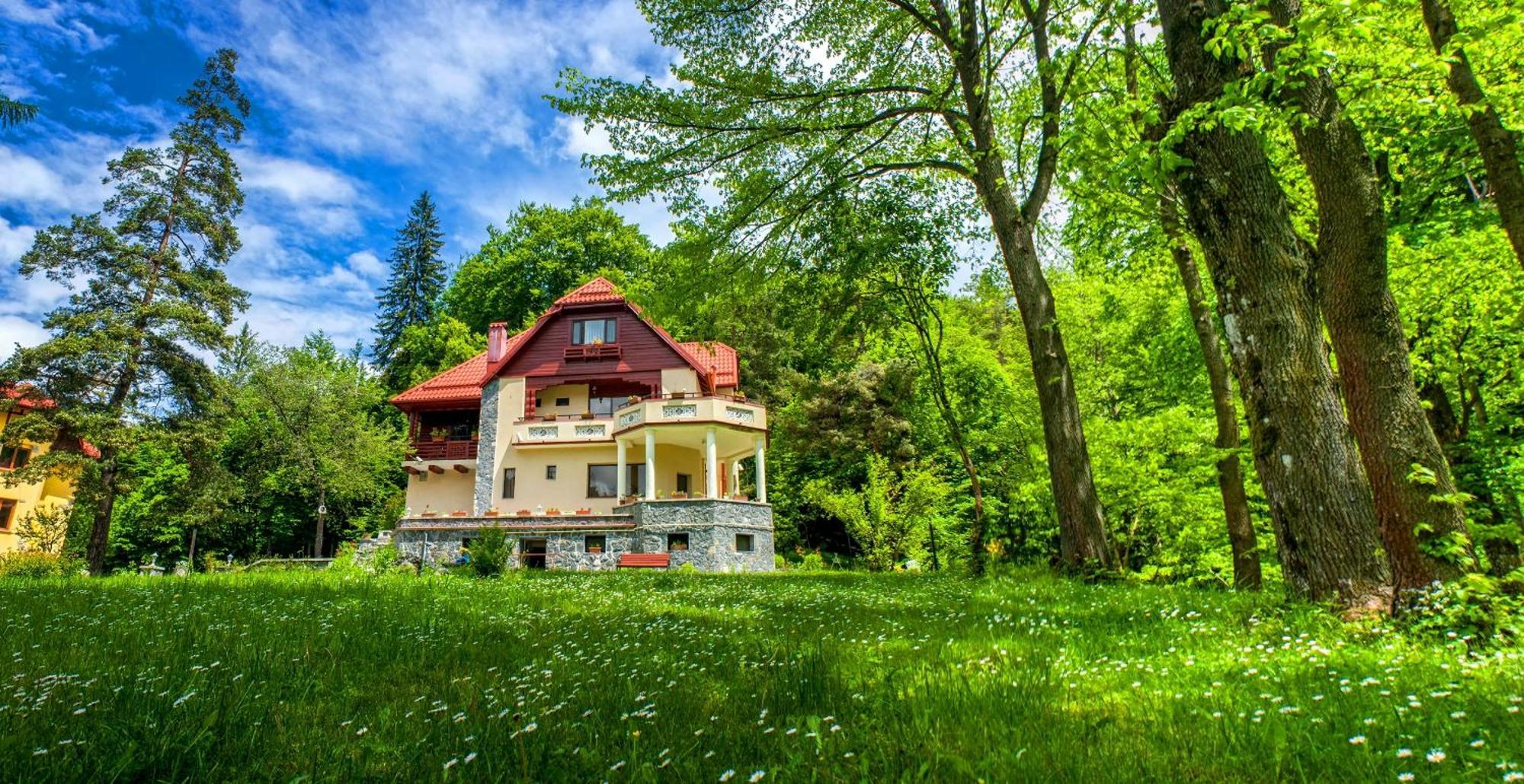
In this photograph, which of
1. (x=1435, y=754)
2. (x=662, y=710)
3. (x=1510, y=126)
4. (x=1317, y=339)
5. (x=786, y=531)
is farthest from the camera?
(x=786, y=531)

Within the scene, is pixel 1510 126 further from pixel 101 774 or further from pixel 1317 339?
pixel 101 774

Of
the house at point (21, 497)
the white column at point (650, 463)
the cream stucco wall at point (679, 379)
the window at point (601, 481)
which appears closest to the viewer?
the white column at point (650, 463)

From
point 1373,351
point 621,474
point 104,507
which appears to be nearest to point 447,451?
point 621,474

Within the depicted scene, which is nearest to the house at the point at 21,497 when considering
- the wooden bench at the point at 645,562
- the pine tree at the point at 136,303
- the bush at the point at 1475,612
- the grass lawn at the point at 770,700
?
the pine tree at the point at 136,303

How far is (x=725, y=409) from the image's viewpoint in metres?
30.0

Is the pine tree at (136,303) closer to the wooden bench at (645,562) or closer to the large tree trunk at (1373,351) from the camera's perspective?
the wooden bench at (645,562)

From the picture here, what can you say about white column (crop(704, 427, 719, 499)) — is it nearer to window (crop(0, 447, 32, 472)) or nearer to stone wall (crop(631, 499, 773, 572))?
stone wall (crop(631, 499, 773, 572))

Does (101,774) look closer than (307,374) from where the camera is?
Yes

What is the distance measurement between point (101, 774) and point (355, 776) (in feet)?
2.74

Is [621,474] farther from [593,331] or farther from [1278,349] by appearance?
[1278,349]

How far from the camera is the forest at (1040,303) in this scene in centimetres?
577

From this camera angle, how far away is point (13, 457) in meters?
39.6

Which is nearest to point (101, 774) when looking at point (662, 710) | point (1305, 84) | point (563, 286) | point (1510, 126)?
point (662, 710)

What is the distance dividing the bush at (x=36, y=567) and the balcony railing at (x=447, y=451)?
1288 centimetres
